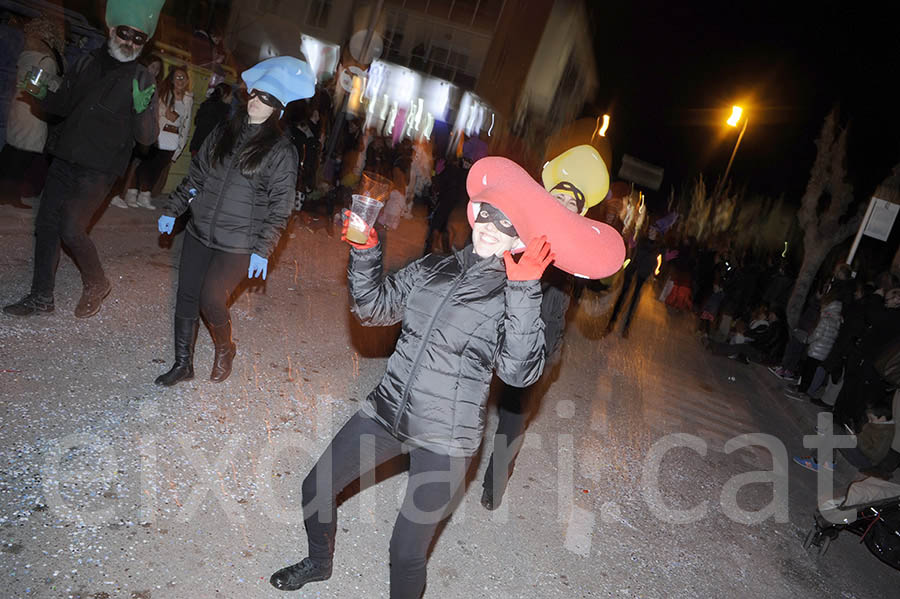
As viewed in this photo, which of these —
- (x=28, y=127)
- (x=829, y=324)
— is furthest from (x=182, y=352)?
(x=829, y=324)

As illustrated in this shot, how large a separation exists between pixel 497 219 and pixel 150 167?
8347mm

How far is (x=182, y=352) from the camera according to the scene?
4.49 meters

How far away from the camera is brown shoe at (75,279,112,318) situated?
504cm

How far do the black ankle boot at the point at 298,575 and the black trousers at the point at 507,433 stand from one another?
166 cm

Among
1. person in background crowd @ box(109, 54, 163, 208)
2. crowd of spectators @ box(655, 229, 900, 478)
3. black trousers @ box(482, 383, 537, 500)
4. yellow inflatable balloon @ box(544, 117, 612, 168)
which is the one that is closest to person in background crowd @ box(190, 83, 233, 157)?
person in background crowd @ box(109, 54, 163, 208)

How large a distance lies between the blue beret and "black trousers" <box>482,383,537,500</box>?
8.04ft

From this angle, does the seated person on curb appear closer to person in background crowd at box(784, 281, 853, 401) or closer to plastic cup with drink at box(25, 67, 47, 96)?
person in background crowd at box(784, 281, 853, 401)

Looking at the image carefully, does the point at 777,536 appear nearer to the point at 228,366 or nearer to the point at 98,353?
the point at 228,366

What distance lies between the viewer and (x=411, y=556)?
8.50 feet

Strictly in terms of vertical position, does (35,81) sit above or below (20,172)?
above

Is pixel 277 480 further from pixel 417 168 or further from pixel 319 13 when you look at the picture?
pixel 319 13

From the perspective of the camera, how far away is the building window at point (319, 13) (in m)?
A: 33.2

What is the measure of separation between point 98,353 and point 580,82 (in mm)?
49605

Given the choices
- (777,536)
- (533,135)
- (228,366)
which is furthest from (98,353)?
(533,135)
